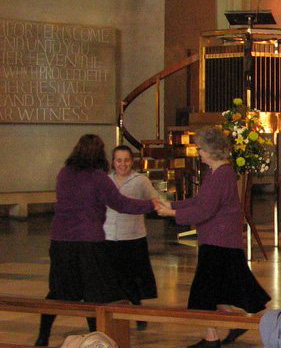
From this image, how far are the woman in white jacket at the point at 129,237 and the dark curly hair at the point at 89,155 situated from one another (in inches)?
39.6

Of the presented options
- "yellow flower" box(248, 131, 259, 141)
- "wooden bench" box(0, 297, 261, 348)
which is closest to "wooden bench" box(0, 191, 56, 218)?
"yellow flower" box(248, 131, 259, 141)

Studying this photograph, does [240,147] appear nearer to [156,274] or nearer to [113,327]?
[156,274]

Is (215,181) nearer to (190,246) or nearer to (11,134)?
(190,246)

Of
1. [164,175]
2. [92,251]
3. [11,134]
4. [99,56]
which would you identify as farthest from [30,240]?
[92,251]

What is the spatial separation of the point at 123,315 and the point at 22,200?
12.2 m

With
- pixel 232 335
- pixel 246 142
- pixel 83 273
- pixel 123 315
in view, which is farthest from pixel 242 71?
pixel 123 315

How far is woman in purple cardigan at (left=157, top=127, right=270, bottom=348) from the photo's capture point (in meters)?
6.80

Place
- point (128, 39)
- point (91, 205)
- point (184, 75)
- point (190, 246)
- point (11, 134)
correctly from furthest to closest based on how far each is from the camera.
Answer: point (184, 75) → point (128, 39) → point (11, 134) → point (190, 246) → point (91, 205)

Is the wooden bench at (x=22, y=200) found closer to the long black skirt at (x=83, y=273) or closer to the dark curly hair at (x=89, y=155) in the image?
the long black skirt at (x=83, y=273)

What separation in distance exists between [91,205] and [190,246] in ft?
22.1

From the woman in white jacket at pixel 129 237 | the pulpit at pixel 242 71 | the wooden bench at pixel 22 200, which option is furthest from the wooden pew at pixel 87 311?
the wooden bench at pixel 22 200

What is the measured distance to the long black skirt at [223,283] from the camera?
22.7 feet

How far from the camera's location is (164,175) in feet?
48.8

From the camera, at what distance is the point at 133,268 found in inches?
311
